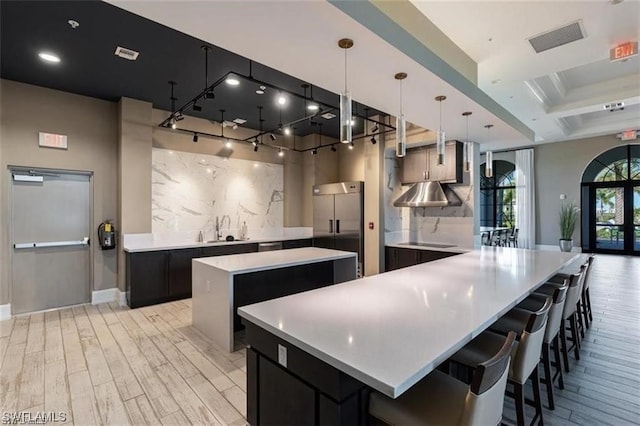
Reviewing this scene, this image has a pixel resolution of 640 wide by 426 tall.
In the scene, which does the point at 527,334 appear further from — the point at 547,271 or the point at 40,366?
the point at 40,366

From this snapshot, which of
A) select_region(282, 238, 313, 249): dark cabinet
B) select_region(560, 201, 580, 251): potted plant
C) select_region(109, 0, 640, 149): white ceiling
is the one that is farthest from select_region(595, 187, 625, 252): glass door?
select_region(282, 238, 313, 249): dark cabinet

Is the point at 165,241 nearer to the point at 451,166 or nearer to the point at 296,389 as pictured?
the point at 296,389

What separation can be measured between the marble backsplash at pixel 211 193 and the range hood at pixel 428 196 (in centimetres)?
279

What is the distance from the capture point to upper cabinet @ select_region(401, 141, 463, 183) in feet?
17.2

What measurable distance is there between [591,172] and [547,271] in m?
8.62

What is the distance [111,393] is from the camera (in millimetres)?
2412

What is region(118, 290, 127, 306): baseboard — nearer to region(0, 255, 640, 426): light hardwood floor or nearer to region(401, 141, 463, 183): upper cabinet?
region(0, 255, 640, 426): light hardwood floor

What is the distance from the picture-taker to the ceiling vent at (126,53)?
3297 mm

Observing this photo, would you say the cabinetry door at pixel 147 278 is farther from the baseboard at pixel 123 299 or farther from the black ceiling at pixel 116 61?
the black ceiling at pixel 116 61

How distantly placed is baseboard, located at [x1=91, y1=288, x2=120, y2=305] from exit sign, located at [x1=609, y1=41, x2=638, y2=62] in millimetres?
7344

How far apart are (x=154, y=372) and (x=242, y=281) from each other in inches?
45.7

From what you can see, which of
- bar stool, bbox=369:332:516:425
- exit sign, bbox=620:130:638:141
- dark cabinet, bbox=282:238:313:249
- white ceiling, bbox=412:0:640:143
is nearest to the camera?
bar stool, bbox=369:332:516:425

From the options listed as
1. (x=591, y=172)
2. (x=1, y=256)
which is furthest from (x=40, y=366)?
(x=591, y=172)

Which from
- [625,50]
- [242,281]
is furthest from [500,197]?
[242,281]
